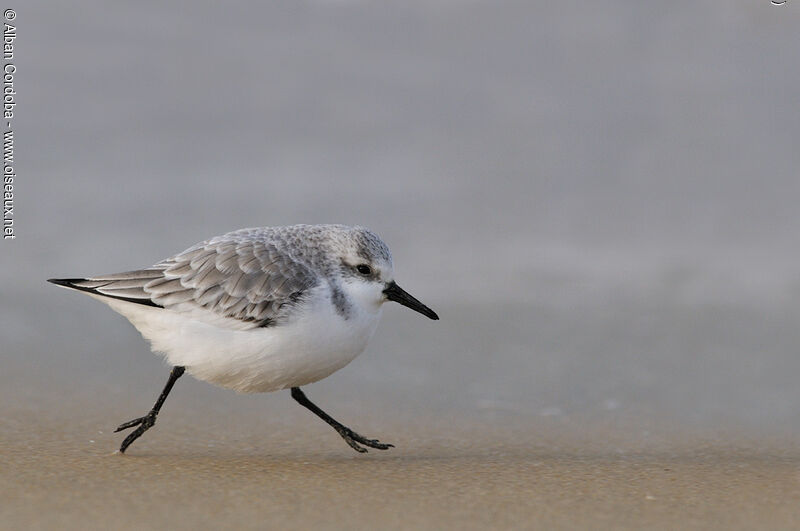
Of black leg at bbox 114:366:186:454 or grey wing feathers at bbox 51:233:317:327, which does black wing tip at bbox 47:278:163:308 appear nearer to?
grey wing feathers at bbox 51:233:317:327

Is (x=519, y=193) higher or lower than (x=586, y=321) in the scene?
higher

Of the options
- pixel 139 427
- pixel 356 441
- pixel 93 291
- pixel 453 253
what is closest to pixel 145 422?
pixel 139 427

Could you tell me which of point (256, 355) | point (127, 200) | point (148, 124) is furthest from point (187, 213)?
point (256, 355)

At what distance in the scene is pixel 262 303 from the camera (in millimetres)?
4363

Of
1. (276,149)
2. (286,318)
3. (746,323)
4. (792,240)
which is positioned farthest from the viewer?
(276,149)

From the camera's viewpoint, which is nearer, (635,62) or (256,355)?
(256,355)

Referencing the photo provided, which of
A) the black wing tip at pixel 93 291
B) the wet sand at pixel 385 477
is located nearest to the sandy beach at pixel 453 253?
the wet sand at pixel 385 477

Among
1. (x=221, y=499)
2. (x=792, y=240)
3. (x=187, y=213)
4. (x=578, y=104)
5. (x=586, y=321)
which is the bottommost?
(x=221, y=499)

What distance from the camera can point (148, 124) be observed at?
26.2 ft

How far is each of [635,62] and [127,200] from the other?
12.9 ft

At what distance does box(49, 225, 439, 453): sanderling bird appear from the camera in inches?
170

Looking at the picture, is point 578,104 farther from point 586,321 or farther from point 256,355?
point 256,355

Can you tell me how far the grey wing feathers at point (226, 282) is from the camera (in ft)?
14.3

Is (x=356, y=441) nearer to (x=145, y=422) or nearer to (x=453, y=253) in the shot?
(x=145, y=422)
